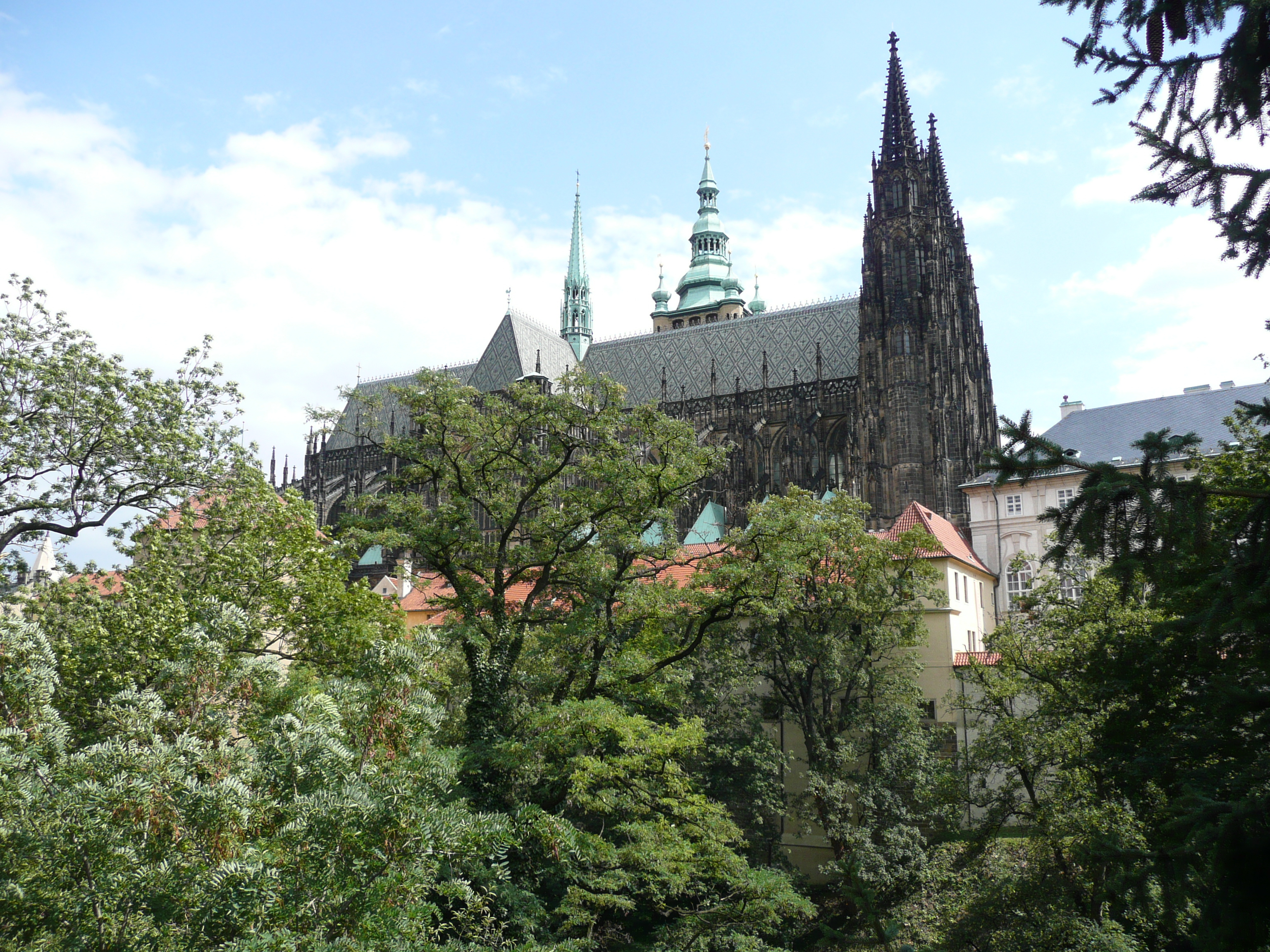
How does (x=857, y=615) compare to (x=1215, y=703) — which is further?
(x=857, y=615)

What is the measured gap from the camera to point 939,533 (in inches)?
1451

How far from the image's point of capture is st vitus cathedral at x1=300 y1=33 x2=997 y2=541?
5231cm

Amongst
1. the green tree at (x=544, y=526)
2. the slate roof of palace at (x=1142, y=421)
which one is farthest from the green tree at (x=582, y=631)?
the slate roof of palace at (x=1142, y=421)

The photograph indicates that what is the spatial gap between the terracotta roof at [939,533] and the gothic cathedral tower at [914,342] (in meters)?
8.55

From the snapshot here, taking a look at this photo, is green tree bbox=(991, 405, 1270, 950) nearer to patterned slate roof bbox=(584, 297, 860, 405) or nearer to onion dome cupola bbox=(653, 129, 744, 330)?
patterned slate roof bbox=(584, 297, 860, 405)

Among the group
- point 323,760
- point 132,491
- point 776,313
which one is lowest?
point 323,760

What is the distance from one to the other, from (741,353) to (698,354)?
3.41 m

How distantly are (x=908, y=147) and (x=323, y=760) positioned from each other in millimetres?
56980

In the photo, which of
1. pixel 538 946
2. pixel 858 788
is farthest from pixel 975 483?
pixel 538 946

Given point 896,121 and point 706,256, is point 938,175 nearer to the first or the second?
point 896,121

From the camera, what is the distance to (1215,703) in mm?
6852

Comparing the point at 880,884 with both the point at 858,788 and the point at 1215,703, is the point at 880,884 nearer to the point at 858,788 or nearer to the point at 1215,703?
the point at 858,788

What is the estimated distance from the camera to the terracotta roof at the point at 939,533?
33031mm

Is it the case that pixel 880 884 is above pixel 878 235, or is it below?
below
